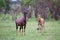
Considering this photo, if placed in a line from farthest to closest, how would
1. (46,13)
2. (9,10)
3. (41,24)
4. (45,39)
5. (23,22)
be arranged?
(9,10), (46,13), (41,24), (23,22), (45,39)

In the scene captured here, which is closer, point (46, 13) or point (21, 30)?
point (21, 30)

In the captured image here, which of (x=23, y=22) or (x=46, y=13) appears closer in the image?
(x=23, y=22)

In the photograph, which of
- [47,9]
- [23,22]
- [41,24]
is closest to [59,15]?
[47,9]

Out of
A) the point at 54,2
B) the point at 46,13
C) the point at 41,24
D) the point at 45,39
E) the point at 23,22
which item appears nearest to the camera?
the point at 45,39

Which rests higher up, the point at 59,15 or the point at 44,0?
the point at 44,0

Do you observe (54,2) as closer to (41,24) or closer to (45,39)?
(41,24)

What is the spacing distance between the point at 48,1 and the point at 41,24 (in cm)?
1691

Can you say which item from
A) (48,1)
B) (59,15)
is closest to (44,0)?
(48,1)

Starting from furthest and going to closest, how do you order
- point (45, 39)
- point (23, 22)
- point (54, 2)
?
point (54, 2)
point (23, 22)
point (45, 39)

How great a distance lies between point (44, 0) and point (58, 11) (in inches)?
93.8

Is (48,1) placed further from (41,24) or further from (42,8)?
(41,24)

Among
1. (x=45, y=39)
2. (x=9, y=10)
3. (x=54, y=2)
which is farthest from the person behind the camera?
(x=9, y=10)

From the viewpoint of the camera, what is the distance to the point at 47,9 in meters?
35.7

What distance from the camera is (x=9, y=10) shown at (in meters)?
41.2
